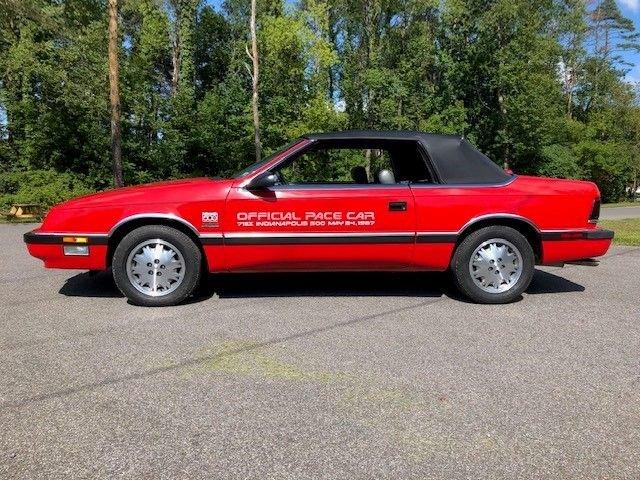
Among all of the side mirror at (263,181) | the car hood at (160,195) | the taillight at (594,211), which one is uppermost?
the side mirror at (263,181)

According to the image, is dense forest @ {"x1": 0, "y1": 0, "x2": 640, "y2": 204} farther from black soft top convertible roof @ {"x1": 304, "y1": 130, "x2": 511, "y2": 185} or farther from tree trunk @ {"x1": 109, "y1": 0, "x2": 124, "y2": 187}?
black soft top convertible roof @ {"x1": 304, "y1": 130, "x2": 511, "y2": 185}

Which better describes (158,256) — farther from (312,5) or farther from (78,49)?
(312,5)

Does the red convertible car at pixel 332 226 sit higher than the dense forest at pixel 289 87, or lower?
lower

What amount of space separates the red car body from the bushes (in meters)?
17.4

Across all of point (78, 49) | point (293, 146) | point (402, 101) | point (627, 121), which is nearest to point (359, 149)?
point (293, 146)

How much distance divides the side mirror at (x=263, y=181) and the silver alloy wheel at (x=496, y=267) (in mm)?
1996

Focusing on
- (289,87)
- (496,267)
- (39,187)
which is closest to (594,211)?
(496,267)

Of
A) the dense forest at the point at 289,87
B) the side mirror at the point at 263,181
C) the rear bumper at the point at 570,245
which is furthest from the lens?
the dense forest at the point at 289,87

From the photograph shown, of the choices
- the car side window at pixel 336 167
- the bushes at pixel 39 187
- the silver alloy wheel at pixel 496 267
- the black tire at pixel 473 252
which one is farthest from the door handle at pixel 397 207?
the bushes at pixel 39 187

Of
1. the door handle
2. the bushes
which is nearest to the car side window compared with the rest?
the door handle

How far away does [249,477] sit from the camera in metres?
2.05

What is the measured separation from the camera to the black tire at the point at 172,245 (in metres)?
4.58

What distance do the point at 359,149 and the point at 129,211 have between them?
7.67ft

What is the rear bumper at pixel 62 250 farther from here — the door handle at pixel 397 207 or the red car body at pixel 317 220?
the door handle at pixel 397 207
